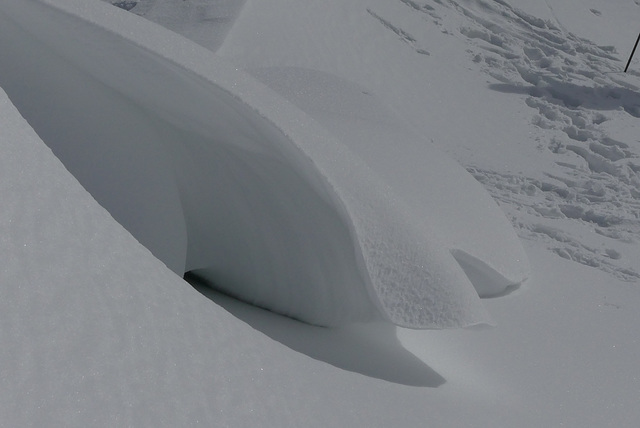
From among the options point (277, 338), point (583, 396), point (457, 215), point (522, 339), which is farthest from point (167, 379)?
point (457, 215)

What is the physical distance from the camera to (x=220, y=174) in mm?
2664

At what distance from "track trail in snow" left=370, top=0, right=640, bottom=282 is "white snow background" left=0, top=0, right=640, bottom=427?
0.05 metres

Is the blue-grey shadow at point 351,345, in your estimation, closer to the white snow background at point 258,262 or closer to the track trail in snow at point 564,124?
the white snow background at point 258,262

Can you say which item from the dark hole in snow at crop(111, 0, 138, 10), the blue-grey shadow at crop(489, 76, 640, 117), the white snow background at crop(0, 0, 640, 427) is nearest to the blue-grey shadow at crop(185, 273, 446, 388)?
the white snow background at crop(0, 0, 640, 427)

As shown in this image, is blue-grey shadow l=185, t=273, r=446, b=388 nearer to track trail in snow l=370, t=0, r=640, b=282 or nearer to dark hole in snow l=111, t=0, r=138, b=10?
track trail in snow l=370, t=0, r=640, b=282

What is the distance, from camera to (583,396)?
2.56 metres

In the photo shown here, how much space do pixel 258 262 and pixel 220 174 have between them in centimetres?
30

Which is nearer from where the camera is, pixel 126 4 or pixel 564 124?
pixel 564 124

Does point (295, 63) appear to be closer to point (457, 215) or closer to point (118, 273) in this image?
point (457, 215)

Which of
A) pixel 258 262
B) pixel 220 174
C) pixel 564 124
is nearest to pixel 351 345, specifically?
pixel 258 262

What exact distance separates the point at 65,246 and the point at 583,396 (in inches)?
66.4

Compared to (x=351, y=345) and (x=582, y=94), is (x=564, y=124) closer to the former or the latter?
(x=582, y=94)

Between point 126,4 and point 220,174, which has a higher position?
point 220,174

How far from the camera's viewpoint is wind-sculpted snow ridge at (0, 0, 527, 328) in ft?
7.41
